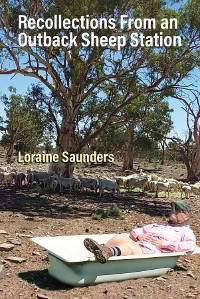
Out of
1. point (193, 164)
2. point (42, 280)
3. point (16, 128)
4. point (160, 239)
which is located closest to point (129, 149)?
point (193, 164)

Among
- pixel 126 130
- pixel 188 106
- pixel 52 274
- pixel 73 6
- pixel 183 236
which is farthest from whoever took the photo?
pixel 126 130

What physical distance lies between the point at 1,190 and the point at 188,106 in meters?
13.9

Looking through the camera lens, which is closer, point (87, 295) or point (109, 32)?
point (87, 295)

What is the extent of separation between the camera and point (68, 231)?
27.7ft

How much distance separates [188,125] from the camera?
2808cm

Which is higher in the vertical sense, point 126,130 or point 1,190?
point 126,130

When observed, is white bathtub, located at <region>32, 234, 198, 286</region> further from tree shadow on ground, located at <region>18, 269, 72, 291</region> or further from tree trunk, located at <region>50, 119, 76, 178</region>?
tree trunk, located at <region>50, 119, 76, 178</region>

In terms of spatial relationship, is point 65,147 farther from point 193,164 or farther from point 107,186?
point 193,164

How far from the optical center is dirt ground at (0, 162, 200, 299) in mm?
5090

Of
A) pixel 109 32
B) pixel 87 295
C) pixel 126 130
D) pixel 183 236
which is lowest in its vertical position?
pixel 87 295

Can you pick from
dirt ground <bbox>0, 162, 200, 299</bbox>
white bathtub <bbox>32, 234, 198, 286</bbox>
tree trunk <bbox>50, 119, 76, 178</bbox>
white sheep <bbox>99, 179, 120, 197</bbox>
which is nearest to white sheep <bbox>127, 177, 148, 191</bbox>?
dirt ground <bbox>0, 162, 200, 299</bbox>

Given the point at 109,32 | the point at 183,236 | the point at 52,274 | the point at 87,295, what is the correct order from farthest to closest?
the point at 109,32, the point at 183,236, the point at 52,274, the point at 87,295

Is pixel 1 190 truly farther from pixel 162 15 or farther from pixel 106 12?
pixel 162 15

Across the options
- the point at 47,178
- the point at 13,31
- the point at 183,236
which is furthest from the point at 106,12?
the point at 183,236
